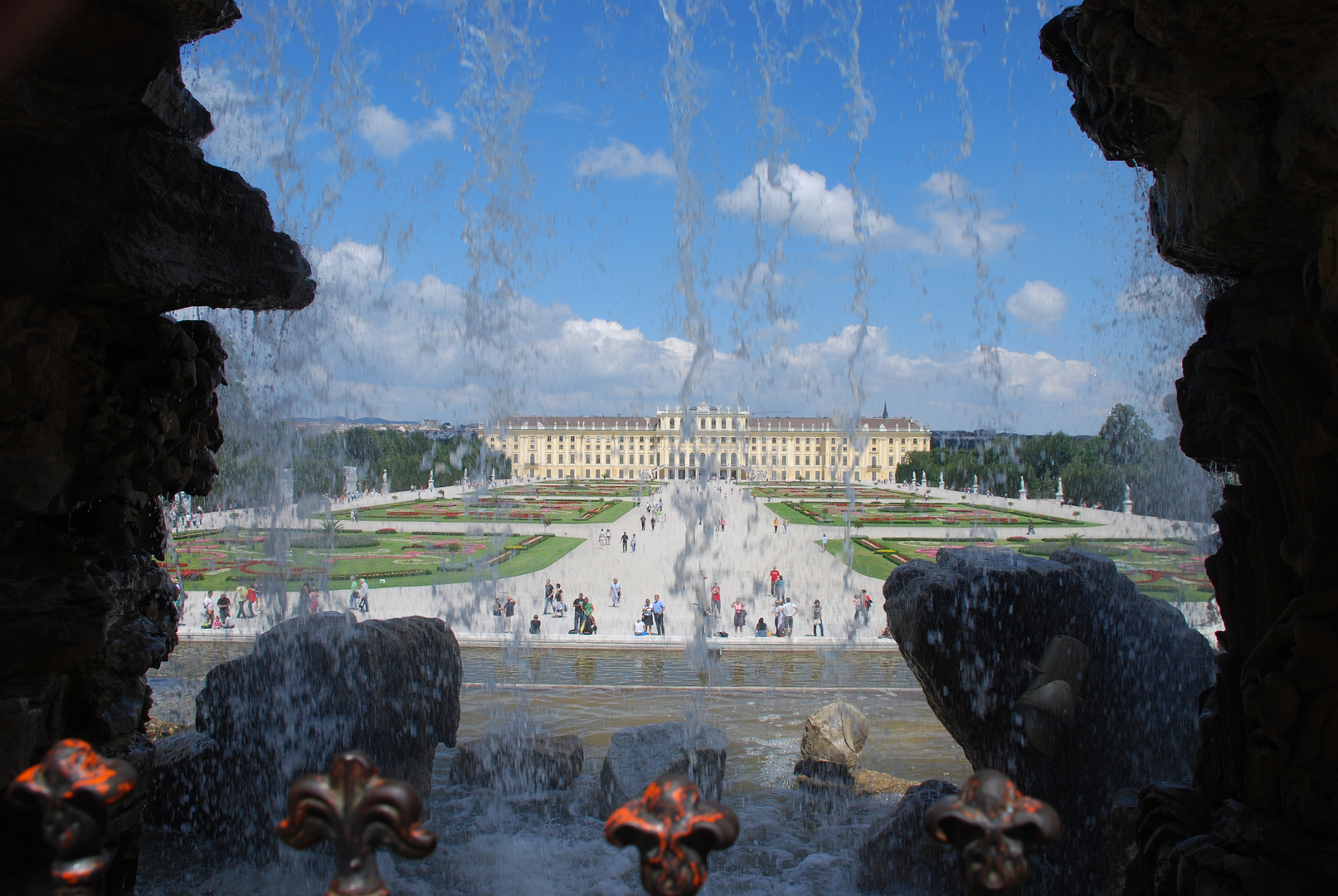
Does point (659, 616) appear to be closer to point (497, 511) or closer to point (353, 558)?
point (353, 558)

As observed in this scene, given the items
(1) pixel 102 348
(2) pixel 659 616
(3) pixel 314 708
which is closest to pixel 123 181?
(1) pixel 102 348

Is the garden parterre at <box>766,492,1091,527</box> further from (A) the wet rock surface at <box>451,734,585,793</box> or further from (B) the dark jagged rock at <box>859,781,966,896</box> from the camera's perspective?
(B) the dark jagged rock at <box>859,781,966,896</box>

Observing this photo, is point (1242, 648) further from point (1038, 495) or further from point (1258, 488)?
point (1038, 495)

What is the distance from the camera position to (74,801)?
1046 millimetres

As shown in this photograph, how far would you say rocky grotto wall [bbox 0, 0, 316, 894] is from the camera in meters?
2.06

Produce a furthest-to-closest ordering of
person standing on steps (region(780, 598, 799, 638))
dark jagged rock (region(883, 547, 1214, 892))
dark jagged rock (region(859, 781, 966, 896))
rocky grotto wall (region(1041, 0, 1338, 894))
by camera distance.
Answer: person standing on steps (region(780, 598, 799, 638)) → dark jagged rock (region(883, 547, 1214, 892)) → dark jagged rock (region(859, 781, 966, 896)) → rocky grotto wall (region(1041, 0, 1338, 894))

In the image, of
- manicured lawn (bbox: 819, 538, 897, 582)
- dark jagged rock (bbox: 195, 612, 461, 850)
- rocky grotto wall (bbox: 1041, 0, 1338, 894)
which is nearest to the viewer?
rocky grotto wall (bbox: 1041, 0, 1338, 894)

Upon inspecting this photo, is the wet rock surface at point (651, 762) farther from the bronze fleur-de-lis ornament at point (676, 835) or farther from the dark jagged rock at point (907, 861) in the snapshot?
the bronze fleur-de-lis ornament at point (676, 835)

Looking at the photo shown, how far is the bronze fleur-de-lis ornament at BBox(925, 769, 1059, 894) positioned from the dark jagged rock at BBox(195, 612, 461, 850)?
13.6ft

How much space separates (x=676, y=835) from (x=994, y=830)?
1.31 ft

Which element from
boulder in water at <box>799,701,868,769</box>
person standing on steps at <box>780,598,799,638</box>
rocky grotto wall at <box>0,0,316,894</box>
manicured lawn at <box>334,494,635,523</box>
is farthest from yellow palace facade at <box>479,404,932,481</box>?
rocky grotto wall at <box>0,0,316,894</box>

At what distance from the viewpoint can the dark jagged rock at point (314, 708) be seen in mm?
4551

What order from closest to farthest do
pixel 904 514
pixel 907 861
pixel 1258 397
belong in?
1. pixel 1258 397
2. pixel 907 861
3. pixel 904 514

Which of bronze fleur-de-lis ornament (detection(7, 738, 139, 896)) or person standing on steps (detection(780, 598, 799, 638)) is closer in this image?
bronze fleur-de-lis ornament (detection(7, 738, 139, 896))
